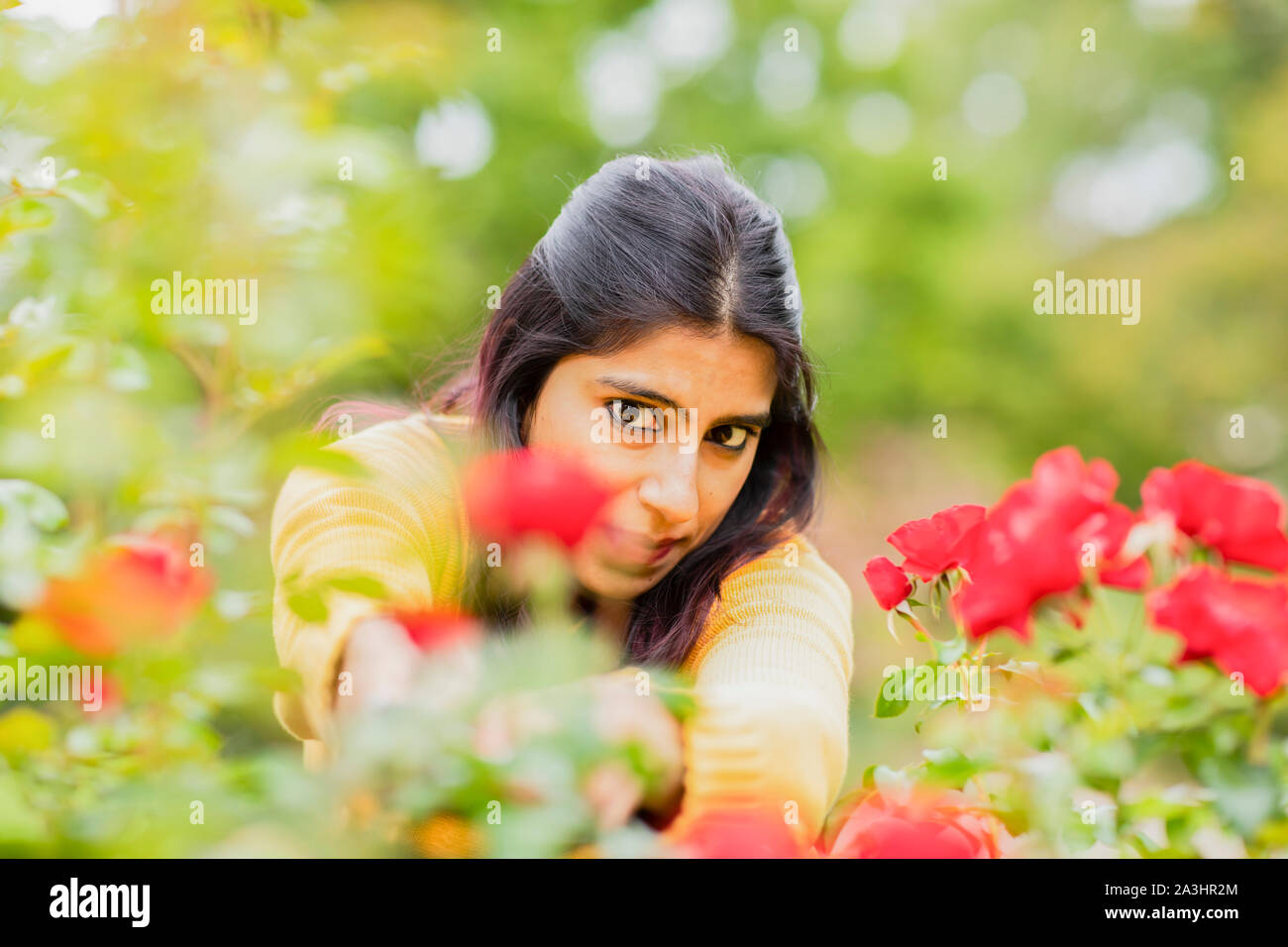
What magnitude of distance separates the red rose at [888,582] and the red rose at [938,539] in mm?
32

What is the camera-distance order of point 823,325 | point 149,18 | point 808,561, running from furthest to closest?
point 823,325 → point 808,561 → point 149,18

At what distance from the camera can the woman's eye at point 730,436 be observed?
1316 millimetres

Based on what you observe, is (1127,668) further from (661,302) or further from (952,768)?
(661,302)

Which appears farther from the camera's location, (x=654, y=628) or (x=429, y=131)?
(x=429, y=131)

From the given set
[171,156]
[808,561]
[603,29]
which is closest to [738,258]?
[808,561]

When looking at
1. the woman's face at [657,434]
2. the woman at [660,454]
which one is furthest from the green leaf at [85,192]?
the woman's face at [657,434]

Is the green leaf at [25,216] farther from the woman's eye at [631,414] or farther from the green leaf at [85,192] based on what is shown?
the woman's eye at [631,414]

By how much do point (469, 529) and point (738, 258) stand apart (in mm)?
482

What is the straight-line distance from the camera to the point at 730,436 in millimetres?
1330

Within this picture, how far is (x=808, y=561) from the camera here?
1479 mm

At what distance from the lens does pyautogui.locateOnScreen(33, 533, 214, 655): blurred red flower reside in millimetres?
604

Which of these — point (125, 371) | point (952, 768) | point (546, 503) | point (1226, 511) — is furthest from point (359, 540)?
point (1226, 511)
